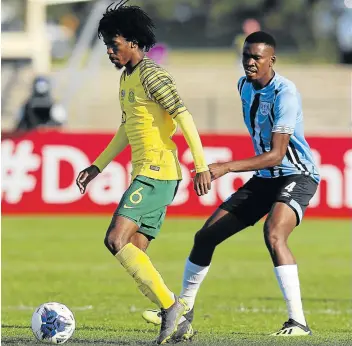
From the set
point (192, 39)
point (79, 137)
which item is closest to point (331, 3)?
point (192, 39)

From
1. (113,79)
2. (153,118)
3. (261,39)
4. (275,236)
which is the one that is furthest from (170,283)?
(113,79)

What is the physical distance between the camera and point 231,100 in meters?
32.4

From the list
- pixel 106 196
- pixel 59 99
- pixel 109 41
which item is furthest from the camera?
pixel 59 99

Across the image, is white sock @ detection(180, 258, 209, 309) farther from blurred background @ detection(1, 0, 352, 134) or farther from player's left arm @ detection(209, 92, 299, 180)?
blurred background @ detection(1, 0, 352, 134)

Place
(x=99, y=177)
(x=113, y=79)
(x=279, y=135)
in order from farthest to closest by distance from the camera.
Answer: (x=113, y=79), (x=99, y=177), (x=279, y=135)

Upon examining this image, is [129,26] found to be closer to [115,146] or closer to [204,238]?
[115,146]

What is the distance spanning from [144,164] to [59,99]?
22.7 m

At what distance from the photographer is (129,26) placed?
870 cm

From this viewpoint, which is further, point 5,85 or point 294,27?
point 294,27

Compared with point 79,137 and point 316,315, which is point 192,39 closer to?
point 79,137

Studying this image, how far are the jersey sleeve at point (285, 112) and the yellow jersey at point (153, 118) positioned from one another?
32.7 inches

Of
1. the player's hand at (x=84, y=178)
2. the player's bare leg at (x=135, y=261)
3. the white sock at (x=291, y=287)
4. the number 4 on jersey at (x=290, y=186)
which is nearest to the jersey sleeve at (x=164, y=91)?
the player's bare leg at (x=135, y=261)

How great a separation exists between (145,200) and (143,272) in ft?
1.77

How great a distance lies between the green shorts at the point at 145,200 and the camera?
340 inches
